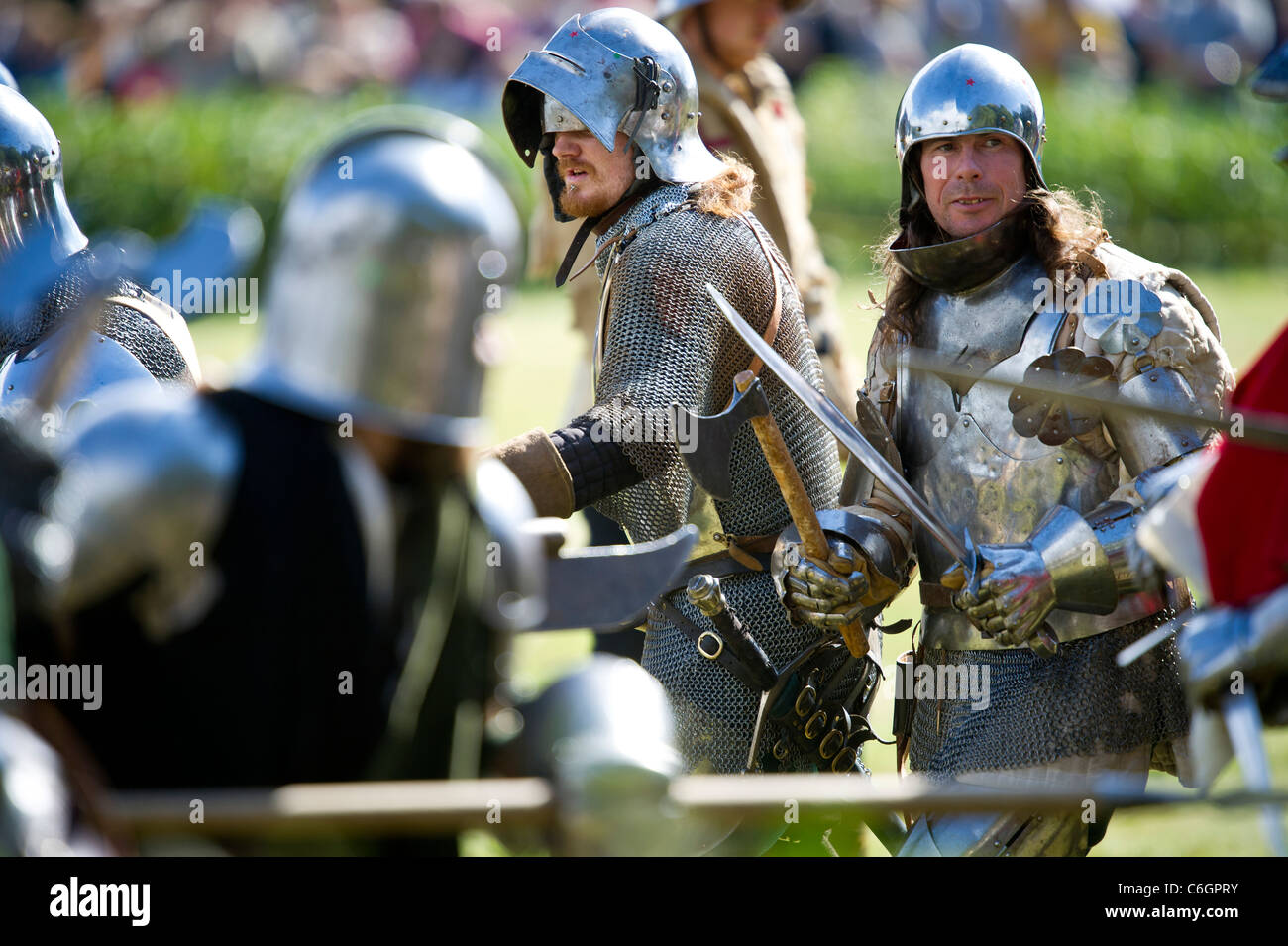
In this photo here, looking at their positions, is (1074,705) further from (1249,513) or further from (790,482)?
(1249,513)

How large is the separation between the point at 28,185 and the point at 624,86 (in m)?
1.63

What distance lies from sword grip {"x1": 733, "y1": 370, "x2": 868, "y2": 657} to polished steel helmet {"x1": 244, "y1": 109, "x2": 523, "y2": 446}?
1.45 meters

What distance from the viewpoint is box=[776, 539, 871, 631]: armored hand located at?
4.21 metres

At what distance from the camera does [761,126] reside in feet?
22.4

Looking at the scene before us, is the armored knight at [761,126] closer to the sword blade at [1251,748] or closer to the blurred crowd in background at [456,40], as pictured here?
the sword blade at [1251,748]

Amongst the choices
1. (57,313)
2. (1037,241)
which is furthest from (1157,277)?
(57,313)

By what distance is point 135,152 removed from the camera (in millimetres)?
15734

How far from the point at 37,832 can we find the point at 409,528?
2.26 feet

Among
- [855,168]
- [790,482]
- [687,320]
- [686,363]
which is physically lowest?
[790,482]

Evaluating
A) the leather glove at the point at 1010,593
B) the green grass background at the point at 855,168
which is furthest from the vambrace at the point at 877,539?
the green grass background at the point at 855,168

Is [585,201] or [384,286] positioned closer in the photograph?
[384,286]

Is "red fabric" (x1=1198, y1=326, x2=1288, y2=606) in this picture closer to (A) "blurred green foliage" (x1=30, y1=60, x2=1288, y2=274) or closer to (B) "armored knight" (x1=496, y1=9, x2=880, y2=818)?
(B) "armored knight" (x1=496, y1=9, x2=880, y2=818)
